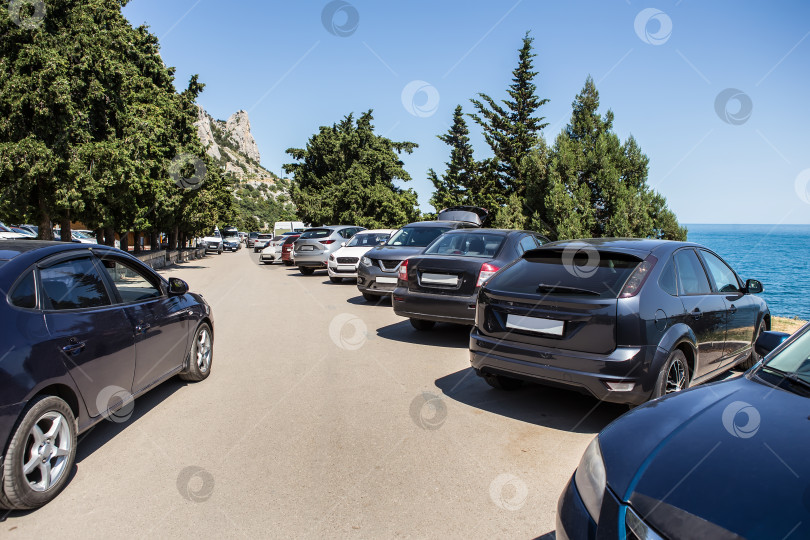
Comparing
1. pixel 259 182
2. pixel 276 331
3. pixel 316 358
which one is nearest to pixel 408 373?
pixel 316 358

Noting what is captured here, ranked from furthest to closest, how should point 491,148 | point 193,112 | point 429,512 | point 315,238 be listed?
1. point 491,148
2. point 193,112
3. point 315,238
4. point 429,512

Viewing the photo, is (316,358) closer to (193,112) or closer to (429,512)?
(429,512)

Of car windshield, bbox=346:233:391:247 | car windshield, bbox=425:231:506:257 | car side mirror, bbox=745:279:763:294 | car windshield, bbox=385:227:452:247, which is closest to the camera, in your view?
car side mirror, bbox=745:279:763:294

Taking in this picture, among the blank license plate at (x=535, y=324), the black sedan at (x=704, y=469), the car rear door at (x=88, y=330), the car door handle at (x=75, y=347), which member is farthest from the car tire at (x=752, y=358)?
the car door handle at (x=75, y=347)

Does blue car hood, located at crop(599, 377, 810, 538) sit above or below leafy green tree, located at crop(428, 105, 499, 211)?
below

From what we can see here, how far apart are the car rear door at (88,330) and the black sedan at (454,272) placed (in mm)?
4109

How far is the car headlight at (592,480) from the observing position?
2.10 meters

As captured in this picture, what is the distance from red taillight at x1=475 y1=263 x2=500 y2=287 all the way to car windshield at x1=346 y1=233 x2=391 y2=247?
10.1 metres

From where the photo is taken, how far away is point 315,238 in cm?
2073

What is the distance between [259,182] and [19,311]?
620 feet

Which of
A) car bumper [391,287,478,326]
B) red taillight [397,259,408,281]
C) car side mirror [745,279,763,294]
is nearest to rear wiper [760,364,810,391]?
car side mirror [745,279,763,294]

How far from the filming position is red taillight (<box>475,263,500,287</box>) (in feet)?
23.5

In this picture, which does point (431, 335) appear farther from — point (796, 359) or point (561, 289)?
point (796, 359)

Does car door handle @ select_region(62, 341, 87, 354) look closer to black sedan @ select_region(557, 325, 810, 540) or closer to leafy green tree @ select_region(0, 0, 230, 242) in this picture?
black sedan @ select_region(557, 325, 810, 540)
